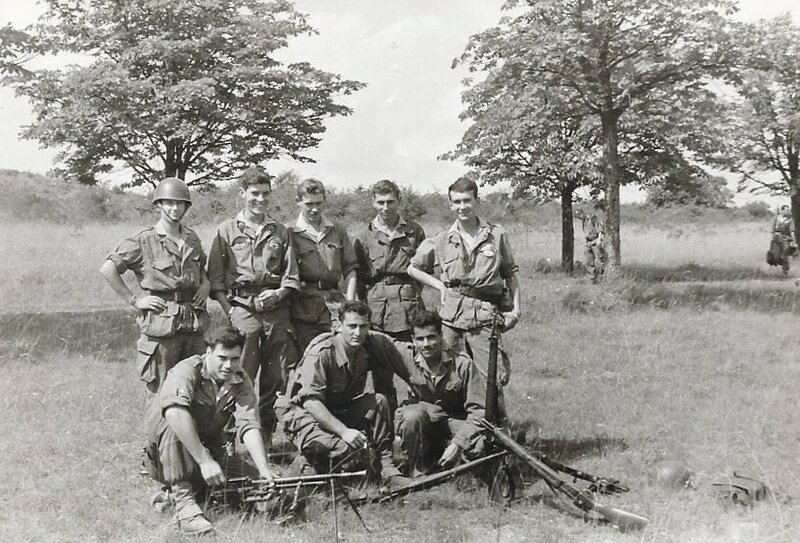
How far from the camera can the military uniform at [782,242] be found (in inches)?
640

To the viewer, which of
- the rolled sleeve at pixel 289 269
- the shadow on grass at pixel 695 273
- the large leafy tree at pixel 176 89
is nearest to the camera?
the rolled sleeve at pixel 289 269

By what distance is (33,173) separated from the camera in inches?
1302

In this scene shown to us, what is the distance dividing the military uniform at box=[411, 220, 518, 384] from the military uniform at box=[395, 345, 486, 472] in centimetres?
21

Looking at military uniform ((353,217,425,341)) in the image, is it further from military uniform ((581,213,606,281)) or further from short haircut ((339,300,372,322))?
military uniform ((581,213,606,281))

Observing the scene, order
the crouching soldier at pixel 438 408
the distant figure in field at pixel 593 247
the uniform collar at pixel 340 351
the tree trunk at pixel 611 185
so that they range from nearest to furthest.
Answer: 1. the crouching soldier at pixel 438 408
2. the uniform collar at pixel 340 351
3. the tree trunk at pixel 611 185
4. the distant figure in field at pixel 593 247

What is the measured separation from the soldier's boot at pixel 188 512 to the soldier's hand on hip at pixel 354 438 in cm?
91

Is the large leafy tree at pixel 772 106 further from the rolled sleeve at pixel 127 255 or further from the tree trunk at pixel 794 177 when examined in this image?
the rolled sleeve at pixel 127 255

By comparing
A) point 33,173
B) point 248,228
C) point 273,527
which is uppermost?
point 33,173

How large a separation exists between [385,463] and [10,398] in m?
3.78

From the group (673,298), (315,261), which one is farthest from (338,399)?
(673,298)

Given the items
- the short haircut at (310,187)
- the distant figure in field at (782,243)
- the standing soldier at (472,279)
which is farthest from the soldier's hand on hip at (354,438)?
the distant figure in field at (782,243)

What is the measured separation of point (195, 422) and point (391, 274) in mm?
2032

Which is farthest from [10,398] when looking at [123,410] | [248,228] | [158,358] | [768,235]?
[768,235]

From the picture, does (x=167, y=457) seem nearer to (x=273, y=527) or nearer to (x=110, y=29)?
(x=273, y=527)
